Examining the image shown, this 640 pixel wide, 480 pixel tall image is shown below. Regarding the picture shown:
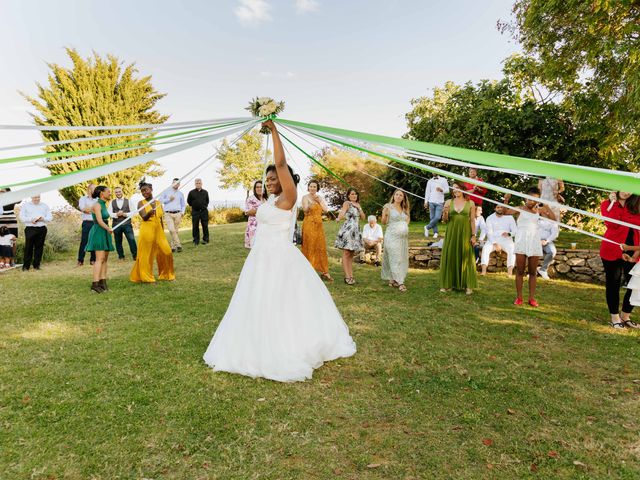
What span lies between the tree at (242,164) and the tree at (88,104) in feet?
29.8

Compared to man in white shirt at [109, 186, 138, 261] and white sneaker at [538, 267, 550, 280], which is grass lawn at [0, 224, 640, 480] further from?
man in white shirt at [109, 186, 138, 261]

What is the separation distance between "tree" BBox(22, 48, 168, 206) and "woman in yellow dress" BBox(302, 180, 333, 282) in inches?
848

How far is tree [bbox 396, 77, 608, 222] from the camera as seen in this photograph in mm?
13945

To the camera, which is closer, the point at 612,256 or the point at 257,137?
the point at 612,256

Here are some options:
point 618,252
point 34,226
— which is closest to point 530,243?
point 618,252

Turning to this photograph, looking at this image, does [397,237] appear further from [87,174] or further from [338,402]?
[87,174]

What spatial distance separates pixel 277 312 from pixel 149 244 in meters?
5.46

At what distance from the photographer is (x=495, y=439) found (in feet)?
10.4

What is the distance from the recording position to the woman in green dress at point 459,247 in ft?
25.6

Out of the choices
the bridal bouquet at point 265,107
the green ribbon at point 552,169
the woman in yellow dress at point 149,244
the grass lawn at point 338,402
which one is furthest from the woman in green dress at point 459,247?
the woman in yellow dress at point 149,244

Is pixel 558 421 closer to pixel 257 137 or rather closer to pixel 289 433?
pixel 289 433

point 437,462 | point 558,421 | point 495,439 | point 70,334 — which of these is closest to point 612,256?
point 558,421

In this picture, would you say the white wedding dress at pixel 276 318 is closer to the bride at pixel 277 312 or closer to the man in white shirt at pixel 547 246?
the bride at pixel 277 312

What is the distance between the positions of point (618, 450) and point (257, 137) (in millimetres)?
35110
